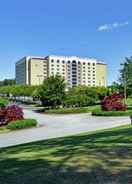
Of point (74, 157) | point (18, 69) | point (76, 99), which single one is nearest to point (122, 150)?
point (74, 157)

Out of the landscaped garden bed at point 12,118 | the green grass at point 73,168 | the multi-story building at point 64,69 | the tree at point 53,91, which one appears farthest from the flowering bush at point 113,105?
the multi-story building at point 64,69

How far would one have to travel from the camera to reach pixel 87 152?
23.9 ft

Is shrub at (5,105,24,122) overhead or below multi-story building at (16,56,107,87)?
below

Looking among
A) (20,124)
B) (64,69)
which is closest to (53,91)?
(20,124)

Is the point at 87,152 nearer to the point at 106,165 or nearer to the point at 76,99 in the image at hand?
the point at 106,165

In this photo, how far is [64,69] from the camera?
525 feet

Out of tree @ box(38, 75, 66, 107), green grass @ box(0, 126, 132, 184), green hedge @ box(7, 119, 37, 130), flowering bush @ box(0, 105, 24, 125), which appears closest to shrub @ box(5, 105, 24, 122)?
flowering bush @ box(0, 105, 24, 125)

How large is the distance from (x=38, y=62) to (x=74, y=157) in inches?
5957

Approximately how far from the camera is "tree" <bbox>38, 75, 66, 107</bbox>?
→ 48188 millimetres

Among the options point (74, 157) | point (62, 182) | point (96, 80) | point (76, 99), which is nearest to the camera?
point (62, 182)

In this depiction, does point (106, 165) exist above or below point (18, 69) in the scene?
below

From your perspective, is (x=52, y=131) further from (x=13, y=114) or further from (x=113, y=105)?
(x=113, y=105)

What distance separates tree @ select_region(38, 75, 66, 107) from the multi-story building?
100010 millimetres

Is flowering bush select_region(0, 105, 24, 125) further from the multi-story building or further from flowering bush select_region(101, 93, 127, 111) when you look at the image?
the multi-story building
